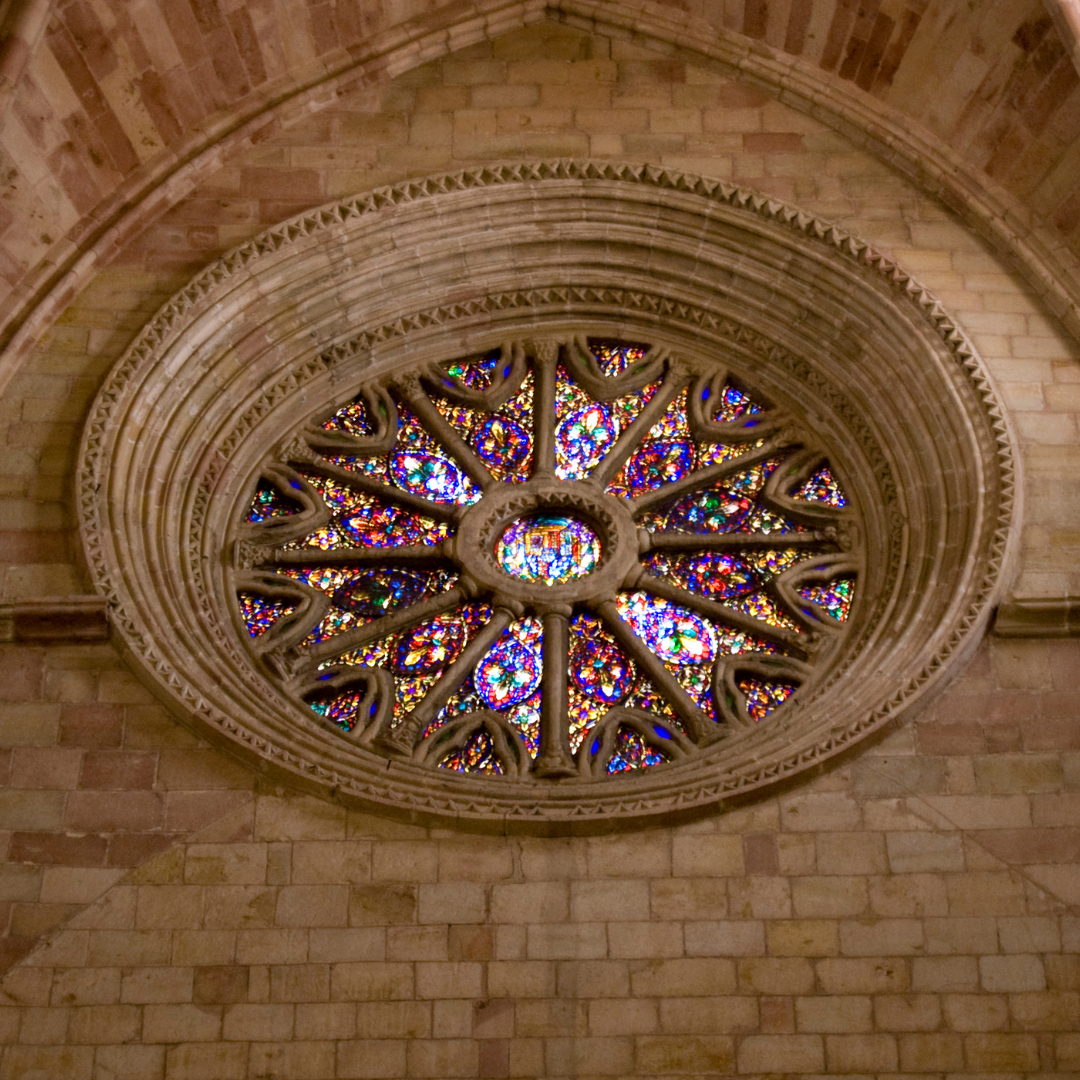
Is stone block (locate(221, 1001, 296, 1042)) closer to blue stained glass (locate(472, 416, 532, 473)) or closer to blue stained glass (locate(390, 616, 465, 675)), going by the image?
blue stained glass (locate(390, 616, 465, 675))

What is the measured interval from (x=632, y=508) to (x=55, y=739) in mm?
3077

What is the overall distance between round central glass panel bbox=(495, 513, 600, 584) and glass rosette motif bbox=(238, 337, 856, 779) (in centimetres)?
1

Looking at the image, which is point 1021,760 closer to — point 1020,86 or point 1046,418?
point 1046,418

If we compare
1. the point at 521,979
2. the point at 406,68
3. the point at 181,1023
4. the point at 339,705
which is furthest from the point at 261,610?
the point at 406,68

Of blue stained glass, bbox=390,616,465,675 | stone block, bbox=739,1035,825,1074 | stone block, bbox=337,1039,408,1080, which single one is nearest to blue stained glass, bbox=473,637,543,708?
blue stained glass, bbox=390,616,465,675

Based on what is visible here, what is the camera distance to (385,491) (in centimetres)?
1180

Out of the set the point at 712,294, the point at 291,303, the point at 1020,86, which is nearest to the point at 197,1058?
the point at 291,303

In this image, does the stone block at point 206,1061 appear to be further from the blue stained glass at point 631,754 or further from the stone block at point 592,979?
the blue stained glass at point 631,754

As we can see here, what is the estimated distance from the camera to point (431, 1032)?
30.9ft

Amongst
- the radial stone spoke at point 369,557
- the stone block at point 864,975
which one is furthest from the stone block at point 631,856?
the radial stone spoke at point 369,557

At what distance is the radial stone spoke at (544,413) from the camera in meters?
11.9

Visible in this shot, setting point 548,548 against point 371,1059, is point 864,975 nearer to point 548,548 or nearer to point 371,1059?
point 371,1059

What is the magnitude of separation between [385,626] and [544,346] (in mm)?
1964

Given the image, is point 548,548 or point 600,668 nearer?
point 600,668
